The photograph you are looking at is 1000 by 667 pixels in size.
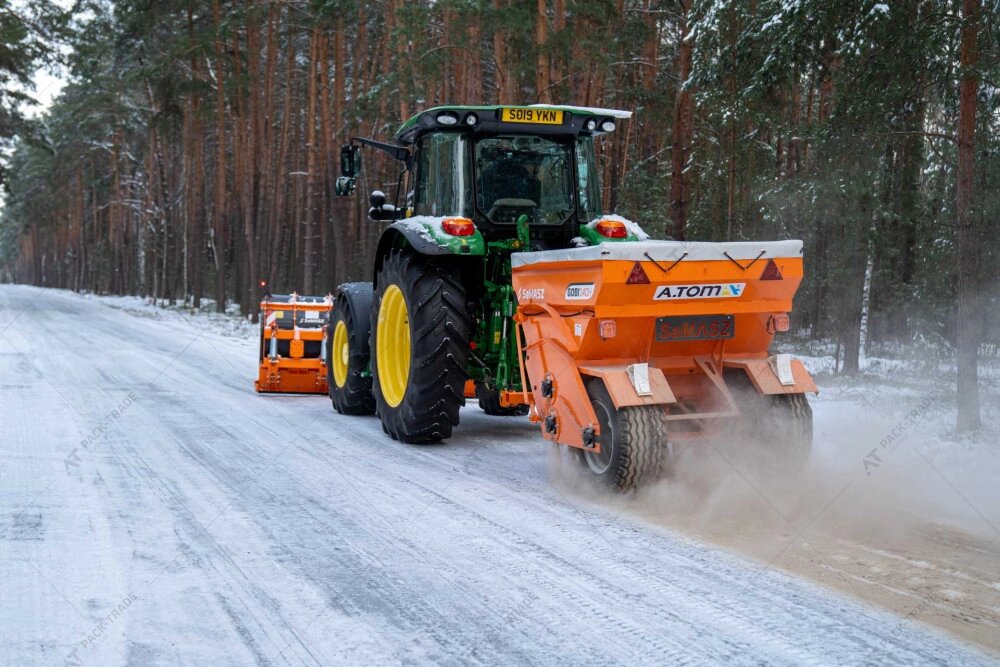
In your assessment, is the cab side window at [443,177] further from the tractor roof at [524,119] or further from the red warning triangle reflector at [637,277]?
the red warning triangle reflector at [637,277]

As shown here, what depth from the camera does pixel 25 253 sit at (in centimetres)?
11131

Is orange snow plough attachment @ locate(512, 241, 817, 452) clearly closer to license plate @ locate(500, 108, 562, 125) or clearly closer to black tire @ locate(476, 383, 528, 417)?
license plate @ locate(500, 108, 562, 125)

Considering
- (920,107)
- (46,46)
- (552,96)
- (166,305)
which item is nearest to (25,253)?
(166,305)

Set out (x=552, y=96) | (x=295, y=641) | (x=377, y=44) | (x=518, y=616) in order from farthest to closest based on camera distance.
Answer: (x=377, y=44) → (x=552, y=96) → (x=518, y=616) → (x=295, y=641)

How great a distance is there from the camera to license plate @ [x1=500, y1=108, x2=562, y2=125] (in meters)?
6.98

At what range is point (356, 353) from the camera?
865cm

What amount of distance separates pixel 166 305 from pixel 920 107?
3431cm

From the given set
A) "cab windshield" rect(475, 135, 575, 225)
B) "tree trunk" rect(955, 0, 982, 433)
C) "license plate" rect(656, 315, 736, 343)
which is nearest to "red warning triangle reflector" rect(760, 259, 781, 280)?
"license plate" rect(656, 315, 736, 343)

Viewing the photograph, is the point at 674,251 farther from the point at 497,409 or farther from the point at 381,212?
the point at 497,409

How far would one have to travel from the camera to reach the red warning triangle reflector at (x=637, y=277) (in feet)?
16.9

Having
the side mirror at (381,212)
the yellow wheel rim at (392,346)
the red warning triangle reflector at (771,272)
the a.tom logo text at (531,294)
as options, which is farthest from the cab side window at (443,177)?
the red warning triangle reflector at (771,272)

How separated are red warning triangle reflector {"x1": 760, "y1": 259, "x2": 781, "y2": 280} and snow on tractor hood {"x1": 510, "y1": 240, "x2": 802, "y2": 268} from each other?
0.16ft

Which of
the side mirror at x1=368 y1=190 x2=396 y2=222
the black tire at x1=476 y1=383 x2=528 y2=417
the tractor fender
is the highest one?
the side mirror at x1=368 y1=190 x2=396 y2=222

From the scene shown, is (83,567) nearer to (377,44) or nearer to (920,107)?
(920,107)
